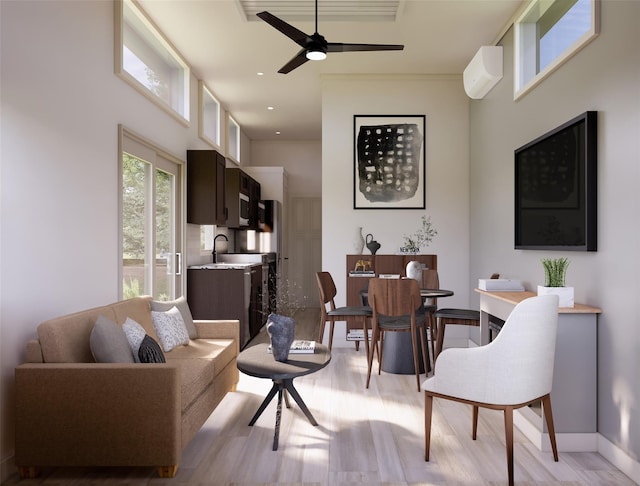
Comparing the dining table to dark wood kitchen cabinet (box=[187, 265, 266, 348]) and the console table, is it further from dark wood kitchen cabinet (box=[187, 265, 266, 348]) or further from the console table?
dark wood kitchen cabinet (box=[187, 265, 266, 348])

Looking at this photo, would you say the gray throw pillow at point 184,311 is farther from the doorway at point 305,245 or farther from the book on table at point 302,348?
the doorway at point 305,245

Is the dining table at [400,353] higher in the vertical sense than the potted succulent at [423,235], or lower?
lower

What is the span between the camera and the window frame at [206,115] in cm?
586

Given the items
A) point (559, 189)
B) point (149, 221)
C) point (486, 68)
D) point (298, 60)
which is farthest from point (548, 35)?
point (149, 221)

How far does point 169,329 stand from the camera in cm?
357

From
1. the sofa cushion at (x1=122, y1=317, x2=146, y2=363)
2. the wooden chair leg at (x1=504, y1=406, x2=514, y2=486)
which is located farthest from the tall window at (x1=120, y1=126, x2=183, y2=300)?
the wooden chair leg at (x1=504, y1=406, x2=514, y2=486)

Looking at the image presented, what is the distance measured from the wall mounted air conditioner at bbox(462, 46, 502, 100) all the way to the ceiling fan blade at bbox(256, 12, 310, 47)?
214 cm

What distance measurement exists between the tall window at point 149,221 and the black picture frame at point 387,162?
6.86 ft

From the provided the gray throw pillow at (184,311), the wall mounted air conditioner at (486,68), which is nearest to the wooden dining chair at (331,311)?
the gray throw pillow at (184,311)

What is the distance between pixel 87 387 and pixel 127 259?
1.80 m

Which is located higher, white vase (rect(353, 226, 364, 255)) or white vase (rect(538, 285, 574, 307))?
white vase (rect(353, 226, 364, 255))

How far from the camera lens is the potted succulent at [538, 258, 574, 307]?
2783 mm

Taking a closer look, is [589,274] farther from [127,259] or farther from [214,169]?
[214,169]

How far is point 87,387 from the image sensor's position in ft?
7.74
